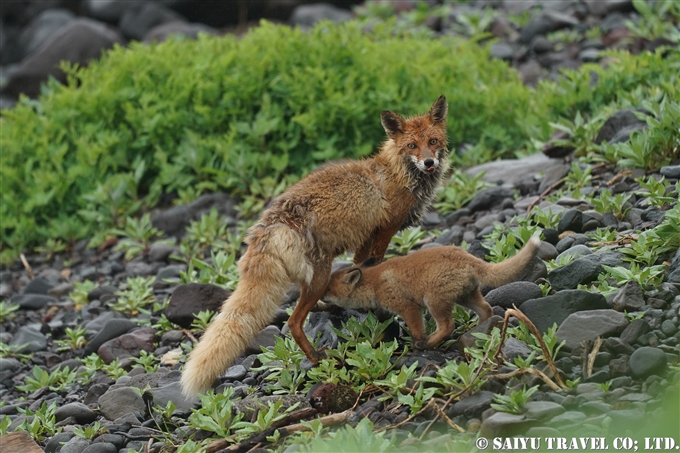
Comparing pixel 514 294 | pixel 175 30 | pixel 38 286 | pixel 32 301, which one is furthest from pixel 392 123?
pixel 175 30

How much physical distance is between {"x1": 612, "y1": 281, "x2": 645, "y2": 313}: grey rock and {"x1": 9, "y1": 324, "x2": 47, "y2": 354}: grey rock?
525 centimetres

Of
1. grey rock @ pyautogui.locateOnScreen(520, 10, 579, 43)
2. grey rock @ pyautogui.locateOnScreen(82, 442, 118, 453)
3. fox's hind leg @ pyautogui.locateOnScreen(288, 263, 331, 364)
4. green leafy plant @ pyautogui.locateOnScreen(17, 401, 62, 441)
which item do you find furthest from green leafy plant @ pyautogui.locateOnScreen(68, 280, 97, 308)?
grey rock @ pyautogui.locateOnScreen(520, 10, 579, 43)

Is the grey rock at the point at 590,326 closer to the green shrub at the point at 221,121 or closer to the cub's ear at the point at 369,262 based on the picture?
the cub's ear at the point at 369,262

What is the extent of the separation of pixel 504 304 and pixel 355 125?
4.50 metres

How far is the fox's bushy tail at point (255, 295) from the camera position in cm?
570

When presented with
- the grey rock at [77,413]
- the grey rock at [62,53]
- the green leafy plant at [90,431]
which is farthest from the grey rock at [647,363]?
the grey rock at [62,53]

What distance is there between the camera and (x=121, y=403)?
20.3 feet

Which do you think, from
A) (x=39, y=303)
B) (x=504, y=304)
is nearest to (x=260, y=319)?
(x=504, y=304)

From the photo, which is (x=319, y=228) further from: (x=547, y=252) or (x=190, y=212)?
(x=190, y=212)

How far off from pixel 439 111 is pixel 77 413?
353cm

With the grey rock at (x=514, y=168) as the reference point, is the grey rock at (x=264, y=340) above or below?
below

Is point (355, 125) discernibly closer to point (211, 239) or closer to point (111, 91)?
point (211, 239)

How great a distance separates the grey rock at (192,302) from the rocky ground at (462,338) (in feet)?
0.04

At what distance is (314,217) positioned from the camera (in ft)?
20.1
